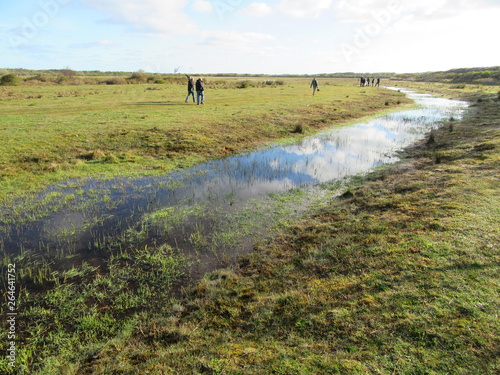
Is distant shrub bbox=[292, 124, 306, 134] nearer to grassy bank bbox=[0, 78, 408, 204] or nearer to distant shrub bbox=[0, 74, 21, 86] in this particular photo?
grassy bank bbox=[0, 78, 408, 204]

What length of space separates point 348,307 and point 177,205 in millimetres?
6435

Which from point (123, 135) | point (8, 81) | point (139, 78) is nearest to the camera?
point (123, 135)

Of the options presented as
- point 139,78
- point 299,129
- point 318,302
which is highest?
point 139,78

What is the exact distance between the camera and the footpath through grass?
10.2 ft

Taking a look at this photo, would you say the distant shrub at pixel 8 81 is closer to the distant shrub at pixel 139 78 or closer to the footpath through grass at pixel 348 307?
the distant shrub at pixel 139 78

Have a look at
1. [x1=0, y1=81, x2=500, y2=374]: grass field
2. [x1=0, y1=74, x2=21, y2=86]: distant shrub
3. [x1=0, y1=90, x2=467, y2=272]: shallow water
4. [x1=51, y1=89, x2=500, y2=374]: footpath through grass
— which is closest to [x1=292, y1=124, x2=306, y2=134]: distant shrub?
[x1=0, y1=90, x2=467, y2=272]: shallow water

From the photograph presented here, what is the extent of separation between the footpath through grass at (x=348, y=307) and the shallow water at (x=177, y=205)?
162 centimetres

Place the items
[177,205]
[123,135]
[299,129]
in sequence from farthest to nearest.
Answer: [299,129], [123,135], [177,205]

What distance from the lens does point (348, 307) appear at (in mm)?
3918

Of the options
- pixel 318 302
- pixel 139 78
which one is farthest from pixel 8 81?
pixel 318 302

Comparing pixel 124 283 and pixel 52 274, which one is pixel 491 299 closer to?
pixel 124 283

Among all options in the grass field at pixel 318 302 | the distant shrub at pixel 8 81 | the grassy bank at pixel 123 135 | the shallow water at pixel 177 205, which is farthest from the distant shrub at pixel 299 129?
the distant shrub at pixel 8 81

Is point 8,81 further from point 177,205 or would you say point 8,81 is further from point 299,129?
point 177,205

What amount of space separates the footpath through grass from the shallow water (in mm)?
1616
